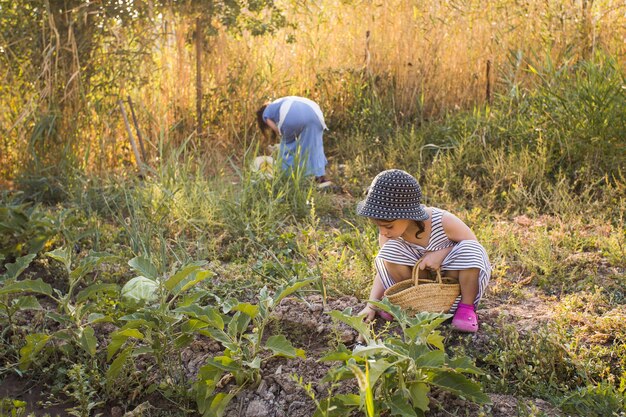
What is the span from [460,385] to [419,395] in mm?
148

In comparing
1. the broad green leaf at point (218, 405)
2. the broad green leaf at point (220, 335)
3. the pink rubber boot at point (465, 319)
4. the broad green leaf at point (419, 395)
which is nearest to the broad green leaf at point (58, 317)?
the broad green leaf at point (220, 335)

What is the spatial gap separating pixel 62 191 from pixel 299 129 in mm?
1918

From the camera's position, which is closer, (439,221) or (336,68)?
(439,221)

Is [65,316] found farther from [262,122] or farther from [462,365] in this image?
[262,122]

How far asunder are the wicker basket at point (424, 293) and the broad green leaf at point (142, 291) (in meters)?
0.90

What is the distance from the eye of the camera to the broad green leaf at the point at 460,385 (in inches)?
89.7

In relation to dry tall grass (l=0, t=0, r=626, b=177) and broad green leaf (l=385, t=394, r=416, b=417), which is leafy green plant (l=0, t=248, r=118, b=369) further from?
dry tall grass (l=0, t=0, r=626, b=177)

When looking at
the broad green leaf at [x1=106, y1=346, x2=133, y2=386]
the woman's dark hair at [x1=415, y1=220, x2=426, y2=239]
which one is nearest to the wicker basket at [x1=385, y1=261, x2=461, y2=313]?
the woman's dark hair at [x1=415, y1=220, x2=426, y2=239]

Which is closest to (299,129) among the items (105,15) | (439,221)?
(105,15)

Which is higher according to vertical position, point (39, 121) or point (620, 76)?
point (620, 76)

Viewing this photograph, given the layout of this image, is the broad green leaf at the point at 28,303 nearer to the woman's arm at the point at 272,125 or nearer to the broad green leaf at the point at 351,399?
the broad green leaf at the point at 351,399

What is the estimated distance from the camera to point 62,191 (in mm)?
5344

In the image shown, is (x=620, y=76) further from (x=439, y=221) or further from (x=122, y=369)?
(x=122, y=369)

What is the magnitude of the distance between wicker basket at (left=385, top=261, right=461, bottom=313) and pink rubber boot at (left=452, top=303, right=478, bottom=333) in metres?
0.05
